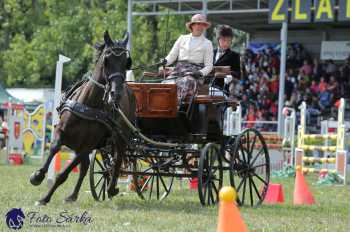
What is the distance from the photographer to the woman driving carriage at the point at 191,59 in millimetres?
10188

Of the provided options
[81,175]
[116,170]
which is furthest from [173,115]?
[81,175]

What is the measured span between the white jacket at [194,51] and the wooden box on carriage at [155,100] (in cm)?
68

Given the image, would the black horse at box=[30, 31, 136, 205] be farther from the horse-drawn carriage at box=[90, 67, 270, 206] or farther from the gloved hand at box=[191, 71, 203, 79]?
the gloved hand at box=[191, 71, 203, 79]

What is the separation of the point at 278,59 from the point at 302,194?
1703cm

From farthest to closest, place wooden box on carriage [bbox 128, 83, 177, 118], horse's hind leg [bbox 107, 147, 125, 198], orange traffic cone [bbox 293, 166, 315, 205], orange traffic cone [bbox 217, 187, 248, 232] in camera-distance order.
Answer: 1. orange traffic cone [bbox 293, 166, 315, 205]
2. wooden box on carriage [bbox 128, 83, 177, 118]
3. horse's hind leg [bbox 107, 147, 125, 198]
4. orange traffic cone [bbox 217, 187, 248, 232]

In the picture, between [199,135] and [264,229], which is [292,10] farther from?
[264,229]

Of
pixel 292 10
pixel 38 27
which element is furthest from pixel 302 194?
pixel 38 27

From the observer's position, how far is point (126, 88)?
32.1 feet

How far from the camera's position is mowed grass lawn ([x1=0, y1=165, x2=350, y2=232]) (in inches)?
303

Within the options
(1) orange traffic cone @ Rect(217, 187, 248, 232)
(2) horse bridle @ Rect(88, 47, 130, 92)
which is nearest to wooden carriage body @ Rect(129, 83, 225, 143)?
(2) horse bridle @ Rect(88, 47, 130, 92)

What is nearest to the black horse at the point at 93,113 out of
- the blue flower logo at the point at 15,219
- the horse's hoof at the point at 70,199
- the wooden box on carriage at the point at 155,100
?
the horse's hoof at the point at 70,199

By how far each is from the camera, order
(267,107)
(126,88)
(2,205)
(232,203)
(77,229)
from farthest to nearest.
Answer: (267,107) < (126,88) < (2,205) < (77,229) < (232,203)

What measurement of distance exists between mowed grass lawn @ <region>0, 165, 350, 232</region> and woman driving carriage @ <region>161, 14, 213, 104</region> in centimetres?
156

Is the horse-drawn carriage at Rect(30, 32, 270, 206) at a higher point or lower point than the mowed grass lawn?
higher
